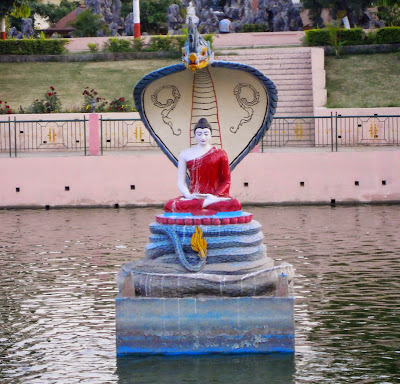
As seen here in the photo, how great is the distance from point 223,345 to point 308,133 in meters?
19.4

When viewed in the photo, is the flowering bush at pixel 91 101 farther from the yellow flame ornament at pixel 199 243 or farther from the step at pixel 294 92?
the yellow flame ornament at pixel 199 243

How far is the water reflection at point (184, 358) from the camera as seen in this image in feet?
33.3

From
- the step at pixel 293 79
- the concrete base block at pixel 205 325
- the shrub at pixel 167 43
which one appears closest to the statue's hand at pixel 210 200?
the concrete base block at pixel 205 325

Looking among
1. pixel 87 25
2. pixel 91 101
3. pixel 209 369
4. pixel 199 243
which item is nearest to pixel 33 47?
pixel 87 25

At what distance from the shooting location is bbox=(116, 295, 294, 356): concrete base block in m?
10.3

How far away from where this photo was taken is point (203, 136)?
11477 millimetres

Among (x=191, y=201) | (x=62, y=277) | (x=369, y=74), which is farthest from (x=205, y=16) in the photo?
(x=191, y=201)

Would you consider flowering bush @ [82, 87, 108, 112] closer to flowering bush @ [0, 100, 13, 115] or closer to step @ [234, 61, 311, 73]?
flowering bush @ [0, 100, 13, 115]

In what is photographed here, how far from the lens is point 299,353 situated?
10648mm

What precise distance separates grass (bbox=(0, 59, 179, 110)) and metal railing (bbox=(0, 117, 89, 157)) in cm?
285

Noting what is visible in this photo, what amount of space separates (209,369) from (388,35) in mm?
28297

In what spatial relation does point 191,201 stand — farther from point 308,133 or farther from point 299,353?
point 308,133

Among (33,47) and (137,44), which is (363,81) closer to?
(137,44)

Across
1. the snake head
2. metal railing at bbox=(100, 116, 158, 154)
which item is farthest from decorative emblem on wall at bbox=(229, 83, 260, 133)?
metal railing at bbox=(100, 116, 158, 154)
